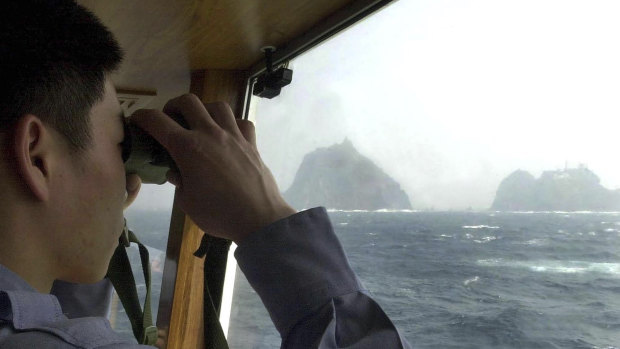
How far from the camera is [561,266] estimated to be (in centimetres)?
116

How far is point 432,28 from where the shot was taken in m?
1.50

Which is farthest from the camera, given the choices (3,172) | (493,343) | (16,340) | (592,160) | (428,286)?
(428,286)

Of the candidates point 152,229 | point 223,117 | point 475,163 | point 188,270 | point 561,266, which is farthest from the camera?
point 152,229

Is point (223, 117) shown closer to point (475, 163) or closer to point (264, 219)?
point (264, 219)

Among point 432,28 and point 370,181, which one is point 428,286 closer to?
point 370,181

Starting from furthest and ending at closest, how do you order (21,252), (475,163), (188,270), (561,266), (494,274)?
(188,270) < (475,163) < (494,274) < (561,266) < (21,252)

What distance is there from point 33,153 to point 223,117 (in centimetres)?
21

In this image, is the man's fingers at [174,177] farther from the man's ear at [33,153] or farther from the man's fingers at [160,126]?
the man's ear at [33,153]

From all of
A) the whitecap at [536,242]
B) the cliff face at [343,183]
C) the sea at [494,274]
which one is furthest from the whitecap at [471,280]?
the cliff face at [343,183]

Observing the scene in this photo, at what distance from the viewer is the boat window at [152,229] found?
2.05 m

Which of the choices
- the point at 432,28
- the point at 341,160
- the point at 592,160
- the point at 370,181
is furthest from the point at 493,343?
the point at 432,28

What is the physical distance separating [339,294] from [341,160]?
1212mm

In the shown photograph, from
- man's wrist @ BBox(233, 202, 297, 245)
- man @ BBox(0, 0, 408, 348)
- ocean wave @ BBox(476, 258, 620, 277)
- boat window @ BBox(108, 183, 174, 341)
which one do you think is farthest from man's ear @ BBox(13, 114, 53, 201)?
boat window @ BBox(108, 183, 174, 341)

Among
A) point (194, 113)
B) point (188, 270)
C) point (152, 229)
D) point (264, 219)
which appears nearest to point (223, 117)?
point (194, 113)
